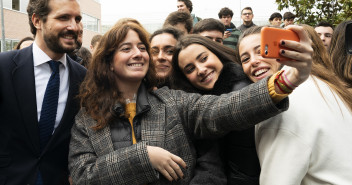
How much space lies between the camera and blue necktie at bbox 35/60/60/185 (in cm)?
222

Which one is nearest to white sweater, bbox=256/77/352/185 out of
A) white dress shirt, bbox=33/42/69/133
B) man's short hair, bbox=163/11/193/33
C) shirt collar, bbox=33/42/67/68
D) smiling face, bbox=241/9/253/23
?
white dress shirt, bbox=33/42/69/133

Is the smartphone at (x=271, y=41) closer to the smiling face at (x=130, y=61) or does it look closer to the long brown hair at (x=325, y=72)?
the long brown hair at (x=325, y=72)

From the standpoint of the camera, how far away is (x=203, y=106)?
1.83 m

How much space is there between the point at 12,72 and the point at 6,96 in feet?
0.62

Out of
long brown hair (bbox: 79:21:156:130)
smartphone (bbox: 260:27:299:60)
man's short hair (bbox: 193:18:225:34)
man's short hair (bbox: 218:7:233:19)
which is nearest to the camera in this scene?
smartphone (bbox: 260:27:299:60)

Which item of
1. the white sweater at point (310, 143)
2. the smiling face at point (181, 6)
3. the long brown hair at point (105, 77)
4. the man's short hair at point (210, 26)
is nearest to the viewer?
the white sweater at point (310, 143)

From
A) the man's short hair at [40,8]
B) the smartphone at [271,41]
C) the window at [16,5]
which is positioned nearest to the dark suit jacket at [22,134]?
the man's short hair at [40,8]

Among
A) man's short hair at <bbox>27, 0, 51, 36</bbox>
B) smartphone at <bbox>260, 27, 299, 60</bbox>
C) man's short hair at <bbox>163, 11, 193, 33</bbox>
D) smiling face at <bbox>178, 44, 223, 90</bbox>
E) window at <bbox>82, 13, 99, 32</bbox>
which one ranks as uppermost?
window at <bbox>82, 13, 99, 32</bbox>

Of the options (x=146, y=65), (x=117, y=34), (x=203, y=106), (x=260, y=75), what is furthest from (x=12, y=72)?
(x=260, y=75)

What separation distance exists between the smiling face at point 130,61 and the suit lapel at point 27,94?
642 millimetres

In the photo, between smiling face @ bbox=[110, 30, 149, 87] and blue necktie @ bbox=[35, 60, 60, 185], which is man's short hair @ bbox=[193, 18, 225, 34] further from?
blue necktie @ bbox=[35, 60, 60, 185]

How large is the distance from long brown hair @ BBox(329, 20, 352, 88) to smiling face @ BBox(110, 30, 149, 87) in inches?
59.0

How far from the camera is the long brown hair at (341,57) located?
2.28 metres

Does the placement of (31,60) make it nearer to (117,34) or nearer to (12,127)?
(12,127)
